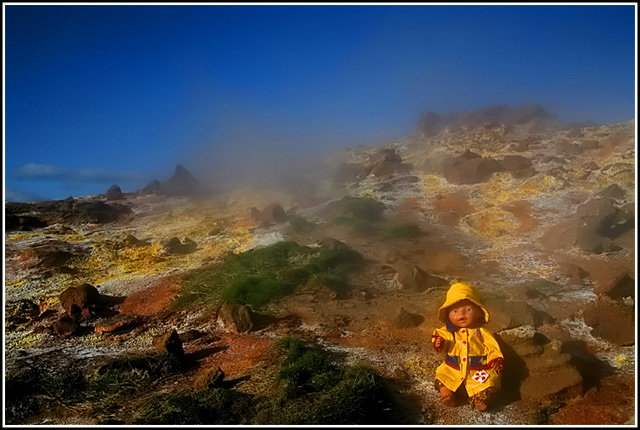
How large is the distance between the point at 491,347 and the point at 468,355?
12.8 inches

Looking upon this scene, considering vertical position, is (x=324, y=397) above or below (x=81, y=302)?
below

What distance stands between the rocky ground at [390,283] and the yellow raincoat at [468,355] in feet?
1.28

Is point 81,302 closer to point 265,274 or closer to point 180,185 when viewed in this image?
point 265,274

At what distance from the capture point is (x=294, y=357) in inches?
273

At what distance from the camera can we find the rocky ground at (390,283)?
588 centimetres

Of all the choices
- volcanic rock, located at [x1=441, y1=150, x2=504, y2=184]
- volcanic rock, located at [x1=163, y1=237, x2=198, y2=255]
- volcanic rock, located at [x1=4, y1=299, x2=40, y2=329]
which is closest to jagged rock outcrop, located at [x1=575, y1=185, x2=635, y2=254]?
volcanic rock, located at [x1=441, y1=150, x2=504, y2=184]

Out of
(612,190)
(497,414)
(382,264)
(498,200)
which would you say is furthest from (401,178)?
(497,414)

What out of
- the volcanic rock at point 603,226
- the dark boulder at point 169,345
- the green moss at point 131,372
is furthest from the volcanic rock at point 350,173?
the green moss at point 131,372

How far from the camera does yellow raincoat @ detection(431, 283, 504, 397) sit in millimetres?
5367

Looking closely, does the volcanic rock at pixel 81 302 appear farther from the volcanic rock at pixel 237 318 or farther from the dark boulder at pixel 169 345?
the volcanic rock at pixel 237 318

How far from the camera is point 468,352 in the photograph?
17.8 ft

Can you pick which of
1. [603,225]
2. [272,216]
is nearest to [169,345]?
[272,216]

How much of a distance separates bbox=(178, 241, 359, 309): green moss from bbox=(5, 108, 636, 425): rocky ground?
11.3 inches

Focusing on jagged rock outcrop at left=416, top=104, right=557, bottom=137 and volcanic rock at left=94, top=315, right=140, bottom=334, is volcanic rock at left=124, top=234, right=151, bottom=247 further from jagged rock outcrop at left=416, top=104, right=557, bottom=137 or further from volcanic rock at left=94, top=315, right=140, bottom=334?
jagged rock outcrop at left=416, top=104, right=557, bottom=137
